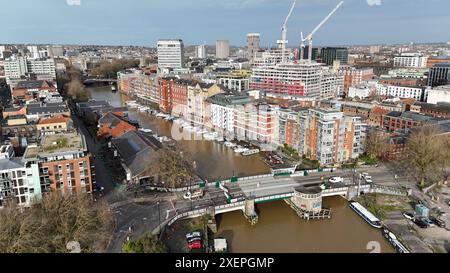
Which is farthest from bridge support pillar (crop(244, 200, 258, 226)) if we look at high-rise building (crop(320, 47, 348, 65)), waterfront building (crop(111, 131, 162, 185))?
high-rise building (crop(320, 47, 348, 65))

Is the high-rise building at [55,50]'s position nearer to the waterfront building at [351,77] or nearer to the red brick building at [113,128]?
the waterfront building at [351,77]

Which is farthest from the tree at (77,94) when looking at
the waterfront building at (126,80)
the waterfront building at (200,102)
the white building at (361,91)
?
the white building at (361,91)

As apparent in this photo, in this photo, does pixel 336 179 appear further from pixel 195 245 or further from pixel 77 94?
pixel 77 94

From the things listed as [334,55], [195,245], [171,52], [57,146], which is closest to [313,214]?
[195,245]

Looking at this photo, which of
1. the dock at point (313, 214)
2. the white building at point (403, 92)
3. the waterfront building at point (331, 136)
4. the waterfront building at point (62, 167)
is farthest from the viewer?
the white building at point (403, 92)

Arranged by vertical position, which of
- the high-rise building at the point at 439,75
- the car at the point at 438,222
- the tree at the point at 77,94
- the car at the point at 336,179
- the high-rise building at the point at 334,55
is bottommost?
the car at the point at 438,222

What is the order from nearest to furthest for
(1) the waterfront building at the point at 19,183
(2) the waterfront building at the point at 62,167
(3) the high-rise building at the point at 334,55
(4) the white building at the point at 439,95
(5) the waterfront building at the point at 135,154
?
(1) the waterfront building at the point at 19,183
(2) the waterfront building at the point at 62,167
(5) the waterfront building at the point at 135,154
(4) the white building at the point at 439,95
(3) the high-rise building at the point at 334,55

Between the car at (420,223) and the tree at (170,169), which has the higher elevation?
the tree at (170,169)
